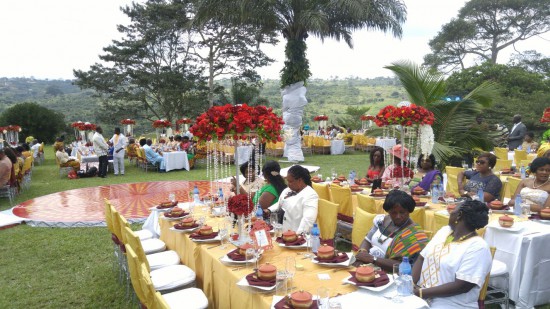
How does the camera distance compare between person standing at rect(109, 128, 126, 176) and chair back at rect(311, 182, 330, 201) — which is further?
person standing at rect(109, 128, 126, 176)

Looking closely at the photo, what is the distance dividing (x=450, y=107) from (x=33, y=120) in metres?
28.8

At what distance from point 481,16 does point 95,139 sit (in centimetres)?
3049

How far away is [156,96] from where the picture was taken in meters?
29.2

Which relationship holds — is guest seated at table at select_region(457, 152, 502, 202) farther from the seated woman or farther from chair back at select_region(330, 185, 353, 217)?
the seated woman

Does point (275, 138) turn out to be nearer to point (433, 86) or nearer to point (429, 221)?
point (429, 221)

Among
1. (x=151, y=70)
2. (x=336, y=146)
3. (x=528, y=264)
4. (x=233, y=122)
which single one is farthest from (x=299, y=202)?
(x=151, y=70)

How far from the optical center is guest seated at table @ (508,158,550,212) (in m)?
5.00

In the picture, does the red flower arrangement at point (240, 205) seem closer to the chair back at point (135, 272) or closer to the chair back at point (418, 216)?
the chair back at point (135, 272)

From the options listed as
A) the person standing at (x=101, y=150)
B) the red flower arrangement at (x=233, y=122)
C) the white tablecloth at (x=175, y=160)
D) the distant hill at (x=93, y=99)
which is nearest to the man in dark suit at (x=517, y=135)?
the white tablecloth at (x=175, y=160)

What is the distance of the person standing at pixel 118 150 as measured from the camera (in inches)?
558

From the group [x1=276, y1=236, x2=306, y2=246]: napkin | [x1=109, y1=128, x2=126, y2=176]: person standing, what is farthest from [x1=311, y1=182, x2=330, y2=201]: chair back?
[x1=109, y1=128, x2=126, y2=176]: person standing

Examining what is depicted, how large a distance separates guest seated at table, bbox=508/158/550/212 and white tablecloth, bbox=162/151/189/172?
1259 centimetres

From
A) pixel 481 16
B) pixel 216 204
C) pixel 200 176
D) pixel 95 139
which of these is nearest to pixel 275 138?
pixel 216 204

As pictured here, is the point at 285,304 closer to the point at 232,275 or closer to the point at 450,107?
the point at 232,275
